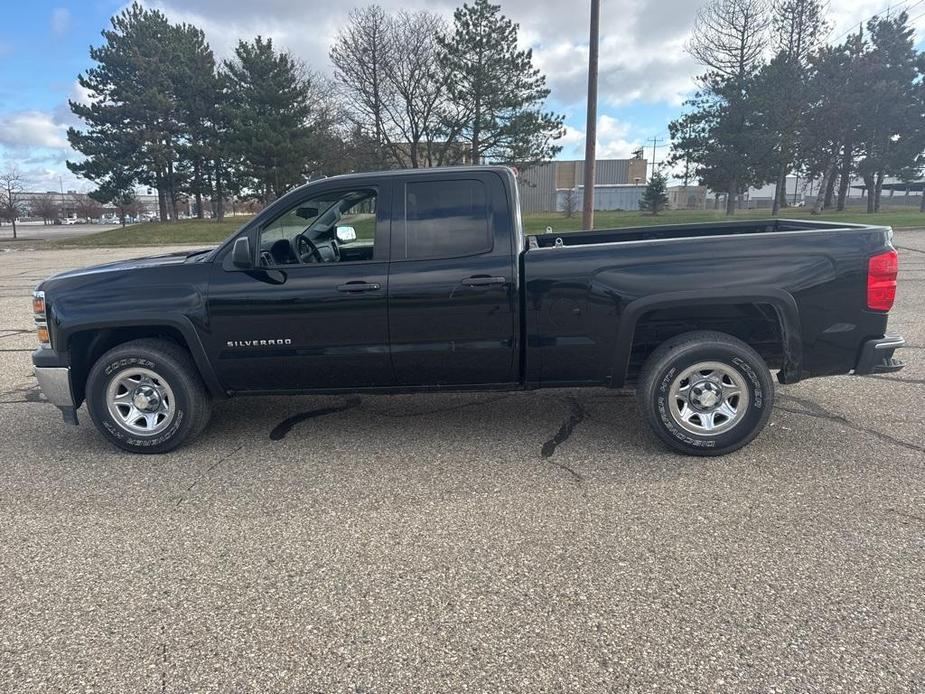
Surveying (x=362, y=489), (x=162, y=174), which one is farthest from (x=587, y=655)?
(x=162, y=174)

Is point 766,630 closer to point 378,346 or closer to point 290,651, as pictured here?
point 290,651

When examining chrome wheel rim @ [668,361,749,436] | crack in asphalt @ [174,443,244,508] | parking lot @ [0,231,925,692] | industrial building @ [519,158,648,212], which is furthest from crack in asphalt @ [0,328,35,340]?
industrial building @ [519,158,648,212]

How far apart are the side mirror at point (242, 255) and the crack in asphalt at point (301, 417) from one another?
1379mm

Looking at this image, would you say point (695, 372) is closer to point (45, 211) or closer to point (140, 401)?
point (140, 401)

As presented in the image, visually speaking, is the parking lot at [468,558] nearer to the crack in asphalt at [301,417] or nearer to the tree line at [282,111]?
the crack in asphalt at [301,417]

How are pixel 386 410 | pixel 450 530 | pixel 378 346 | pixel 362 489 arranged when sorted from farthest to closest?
pixel 386 410 < pixel 378 346 < pixel 362 489 < pixel 450 530

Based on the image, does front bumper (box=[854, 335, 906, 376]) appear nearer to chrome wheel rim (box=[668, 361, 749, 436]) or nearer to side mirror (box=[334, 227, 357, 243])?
chrome wheel rim (box=[668, 361, 749, 436])

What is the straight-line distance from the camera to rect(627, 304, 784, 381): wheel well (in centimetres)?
406

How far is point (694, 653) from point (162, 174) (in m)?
47.4

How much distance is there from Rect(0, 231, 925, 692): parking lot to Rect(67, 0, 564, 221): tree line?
107ft

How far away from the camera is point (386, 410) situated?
5.14m

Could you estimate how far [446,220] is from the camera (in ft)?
13.5

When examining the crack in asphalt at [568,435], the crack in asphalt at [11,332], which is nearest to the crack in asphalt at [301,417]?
the crack in asphalt at [568,435]

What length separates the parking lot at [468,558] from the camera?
227cm
